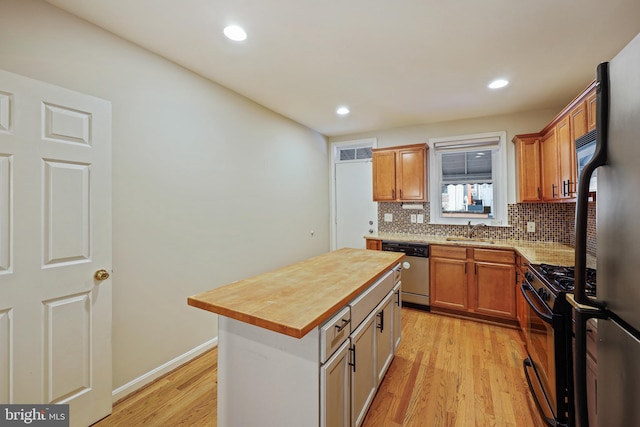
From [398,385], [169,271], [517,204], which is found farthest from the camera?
[517,204]

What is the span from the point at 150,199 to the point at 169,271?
62cm

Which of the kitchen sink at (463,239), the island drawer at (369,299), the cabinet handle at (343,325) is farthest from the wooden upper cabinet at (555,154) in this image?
the cabinet handle at (343,325)

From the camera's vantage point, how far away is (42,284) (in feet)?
5.06

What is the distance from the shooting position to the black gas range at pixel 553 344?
4.99 ft

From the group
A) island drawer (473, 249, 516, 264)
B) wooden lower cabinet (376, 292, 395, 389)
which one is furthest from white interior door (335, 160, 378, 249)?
wooden lower cabinet (376, 292, 395, 389)

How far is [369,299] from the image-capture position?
1.75 m

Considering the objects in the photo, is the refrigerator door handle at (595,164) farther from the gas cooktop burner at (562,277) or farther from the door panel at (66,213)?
the door panel at (66,213)

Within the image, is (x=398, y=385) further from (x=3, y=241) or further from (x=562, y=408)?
(x=3, y=241)

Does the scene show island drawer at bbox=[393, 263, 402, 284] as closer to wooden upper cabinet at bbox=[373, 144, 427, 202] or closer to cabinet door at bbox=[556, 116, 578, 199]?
cabinet door at bbox=[556, 116, 578, 199]

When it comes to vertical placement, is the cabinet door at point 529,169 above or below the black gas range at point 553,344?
above

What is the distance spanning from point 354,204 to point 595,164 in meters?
3.93

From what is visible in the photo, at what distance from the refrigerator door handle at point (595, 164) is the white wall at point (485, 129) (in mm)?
3256

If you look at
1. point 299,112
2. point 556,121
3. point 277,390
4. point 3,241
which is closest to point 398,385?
point 277,390

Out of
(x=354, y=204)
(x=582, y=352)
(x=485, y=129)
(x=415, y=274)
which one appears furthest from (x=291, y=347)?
(x=485, y=129)
